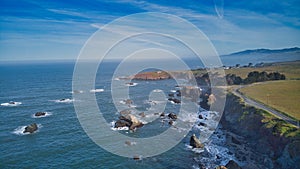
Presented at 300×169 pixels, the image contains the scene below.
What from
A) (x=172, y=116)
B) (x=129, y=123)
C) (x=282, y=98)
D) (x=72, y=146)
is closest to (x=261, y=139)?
(x=282, y=98)

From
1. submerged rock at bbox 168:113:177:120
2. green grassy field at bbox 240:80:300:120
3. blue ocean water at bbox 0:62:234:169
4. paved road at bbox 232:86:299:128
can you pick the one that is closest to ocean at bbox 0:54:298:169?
blue ocean water at bbox 0:62:234:169

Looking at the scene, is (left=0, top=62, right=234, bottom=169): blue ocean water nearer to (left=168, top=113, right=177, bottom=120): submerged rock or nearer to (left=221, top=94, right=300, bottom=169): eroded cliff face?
(left=221, top=94, right=300, bottom=169): eroded cliff face

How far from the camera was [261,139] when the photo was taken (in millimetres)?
40500

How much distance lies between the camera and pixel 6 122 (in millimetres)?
52906

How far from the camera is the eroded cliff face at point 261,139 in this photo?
108 feet

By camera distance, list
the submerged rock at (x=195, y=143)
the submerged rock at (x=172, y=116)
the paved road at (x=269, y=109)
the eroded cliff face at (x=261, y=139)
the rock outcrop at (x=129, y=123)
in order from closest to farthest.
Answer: the eroded cliff face at (x=261, y=139) → the paved road at (x=269, y=109) → the submerged rock at (x=195, y=143) → the rock outcrop at (x=129, y=123) → the submerged rock at (x=172, y=116)

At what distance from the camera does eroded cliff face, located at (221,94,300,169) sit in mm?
33062

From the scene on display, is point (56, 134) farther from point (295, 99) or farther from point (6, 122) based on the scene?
point (295, 99)

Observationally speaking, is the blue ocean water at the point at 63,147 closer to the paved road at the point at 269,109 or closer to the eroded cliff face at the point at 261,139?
the eroded cliff face at the point at 261,139

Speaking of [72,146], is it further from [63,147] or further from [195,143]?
[195,143]

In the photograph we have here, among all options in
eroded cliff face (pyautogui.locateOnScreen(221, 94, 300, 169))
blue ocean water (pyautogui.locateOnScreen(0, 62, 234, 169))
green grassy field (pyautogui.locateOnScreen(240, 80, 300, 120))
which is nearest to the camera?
eroded cliff face (pyautogui.locateOnScreen(221, 94, 300, 169))

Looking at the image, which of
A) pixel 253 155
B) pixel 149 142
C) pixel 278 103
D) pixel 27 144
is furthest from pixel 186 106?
pixel 27 144

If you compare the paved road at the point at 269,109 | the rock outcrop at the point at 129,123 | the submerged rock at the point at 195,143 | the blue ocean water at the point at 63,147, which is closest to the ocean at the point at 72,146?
the blue ocean water at the point at 63,147

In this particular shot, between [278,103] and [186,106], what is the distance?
26168 mm
